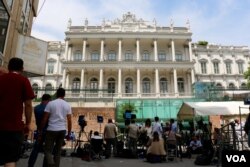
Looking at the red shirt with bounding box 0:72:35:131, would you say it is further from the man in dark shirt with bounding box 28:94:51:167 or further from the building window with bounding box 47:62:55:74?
the building window with bounding box 47:62:55:74

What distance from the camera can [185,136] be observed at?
42.5 feet

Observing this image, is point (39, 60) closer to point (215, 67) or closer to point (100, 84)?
point (100, 84)

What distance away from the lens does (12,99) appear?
306 cm

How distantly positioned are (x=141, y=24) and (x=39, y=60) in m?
30.4

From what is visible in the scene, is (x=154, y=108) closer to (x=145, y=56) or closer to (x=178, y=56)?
(x=145, y=56)

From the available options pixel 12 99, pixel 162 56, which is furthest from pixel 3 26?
pixel 162 56

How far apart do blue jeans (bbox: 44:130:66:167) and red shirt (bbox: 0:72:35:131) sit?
156cm

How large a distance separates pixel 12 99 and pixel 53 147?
6.17 ft

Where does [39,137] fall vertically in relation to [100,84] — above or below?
below

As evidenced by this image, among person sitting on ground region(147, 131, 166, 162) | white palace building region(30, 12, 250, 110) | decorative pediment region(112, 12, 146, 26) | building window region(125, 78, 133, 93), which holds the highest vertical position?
decorative pediment region(112, 12, 146, 26)

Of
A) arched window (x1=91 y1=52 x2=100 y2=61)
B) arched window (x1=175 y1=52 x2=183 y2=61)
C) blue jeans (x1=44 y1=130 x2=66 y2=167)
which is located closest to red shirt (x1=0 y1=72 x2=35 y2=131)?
blue jeans (x1=44 y1=130 x2=66 y2=167)

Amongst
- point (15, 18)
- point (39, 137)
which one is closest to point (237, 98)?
point (15, 18)

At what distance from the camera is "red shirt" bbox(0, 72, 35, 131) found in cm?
294

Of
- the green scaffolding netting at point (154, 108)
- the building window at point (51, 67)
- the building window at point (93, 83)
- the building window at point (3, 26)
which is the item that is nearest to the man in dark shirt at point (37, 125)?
the building window at point (3, 26)
